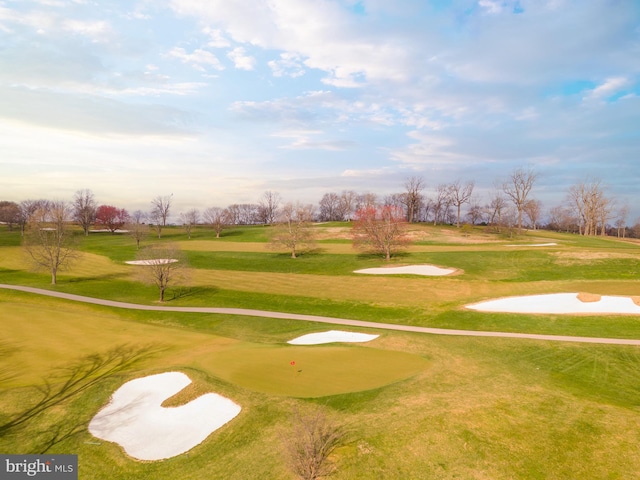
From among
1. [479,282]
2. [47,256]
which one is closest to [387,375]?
[479,282]

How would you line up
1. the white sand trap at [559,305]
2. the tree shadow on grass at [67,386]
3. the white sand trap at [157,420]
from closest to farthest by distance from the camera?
the white sand trap at [157,420], the tree shadow on grass at [67,386], the white sand trap at [559,305]

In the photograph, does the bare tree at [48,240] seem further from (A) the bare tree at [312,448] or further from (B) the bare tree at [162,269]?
(A) the bare tree at [312,448]

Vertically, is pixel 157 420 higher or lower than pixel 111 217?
lower

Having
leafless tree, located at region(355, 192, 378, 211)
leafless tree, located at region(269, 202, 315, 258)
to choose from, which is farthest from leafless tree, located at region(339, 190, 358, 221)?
leafless tree, located at region(269, 202, 315, 258)

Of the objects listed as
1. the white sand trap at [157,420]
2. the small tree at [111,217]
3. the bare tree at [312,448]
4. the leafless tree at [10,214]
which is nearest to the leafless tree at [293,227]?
the white sand trap at [157,420]

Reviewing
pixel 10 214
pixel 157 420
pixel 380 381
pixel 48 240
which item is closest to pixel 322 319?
pixel 380 381

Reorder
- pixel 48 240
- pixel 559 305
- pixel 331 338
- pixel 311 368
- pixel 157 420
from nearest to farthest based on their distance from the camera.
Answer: pixel 157 420
pixel 311 368
pixel 331 338
pixel 559 305
pixel 48 240

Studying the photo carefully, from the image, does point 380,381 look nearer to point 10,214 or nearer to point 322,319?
point 322,319

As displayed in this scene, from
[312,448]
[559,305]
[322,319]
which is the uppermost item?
[312,448]
